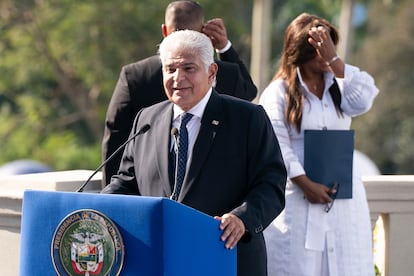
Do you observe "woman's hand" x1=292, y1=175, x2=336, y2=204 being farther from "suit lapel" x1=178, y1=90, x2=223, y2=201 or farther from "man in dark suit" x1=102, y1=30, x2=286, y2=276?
"suit lapel" x1=178, y1=90, x2=223, y2=201

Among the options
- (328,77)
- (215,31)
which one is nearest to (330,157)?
(328,77)

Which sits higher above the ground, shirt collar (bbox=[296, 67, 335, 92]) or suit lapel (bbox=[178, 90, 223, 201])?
shirt collar (bbox=[296, 67, 335, 92])

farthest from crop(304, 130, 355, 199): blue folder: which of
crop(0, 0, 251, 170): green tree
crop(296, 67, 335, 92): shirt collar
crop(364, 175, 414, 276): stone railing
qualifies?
crop(0, 0, 251, 170): green tree

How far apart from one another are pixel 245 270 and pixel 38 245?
0.79 meters

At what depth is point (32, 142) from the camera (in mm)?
27406

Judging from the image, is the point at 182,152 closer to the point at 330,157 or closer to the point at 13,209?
the point at 330,157

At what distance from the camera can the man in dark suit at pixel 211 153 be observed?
12.6ft

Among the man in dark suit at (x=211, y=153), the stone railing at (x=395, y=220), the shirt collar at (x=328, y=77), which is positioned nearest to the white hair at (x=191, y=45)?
the man in dark suit at (x=211, y=153)

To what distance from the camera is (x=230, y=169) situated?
3895 mm

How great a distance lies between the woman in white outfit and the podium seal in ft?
5.28

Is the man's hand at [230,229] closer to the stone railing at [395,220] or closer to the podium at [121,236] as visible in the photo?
Result: the podium at [121,236]

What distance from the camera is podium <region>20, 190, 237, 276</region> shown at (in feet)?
11.1

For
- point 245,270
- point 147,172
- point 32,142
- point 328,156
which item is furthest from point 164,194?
point 32,142

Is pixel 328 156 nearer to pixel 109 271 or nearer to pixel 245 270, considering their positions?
pixel 245 270
